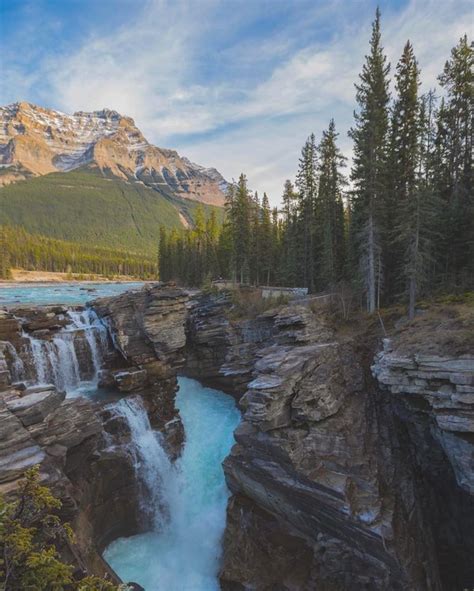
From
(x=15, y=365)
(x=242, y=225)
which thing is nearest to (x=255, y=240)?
(x=242, y=225)

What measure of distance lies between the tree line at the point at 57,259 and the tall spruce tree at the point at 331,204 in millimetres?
101860

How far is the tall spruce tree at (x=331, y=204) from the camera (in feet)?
114

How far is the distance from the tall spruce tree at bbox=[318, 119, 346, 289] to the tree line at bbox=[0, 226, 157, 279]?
102m

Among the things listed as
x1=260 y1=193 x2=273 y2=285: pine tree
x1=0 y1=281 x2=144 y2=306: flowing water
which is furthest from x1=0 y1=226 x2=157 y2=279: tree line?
x1=260 y1=193 x2=273 y2=285: pine tree

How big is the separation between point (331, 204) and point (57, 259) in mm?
126049

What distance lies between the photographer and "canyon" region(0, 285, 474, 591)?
14211mm

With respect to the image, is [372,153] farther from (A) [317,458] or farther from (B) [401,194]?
(A) [317,458]

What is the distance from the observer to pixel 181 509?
797 inches

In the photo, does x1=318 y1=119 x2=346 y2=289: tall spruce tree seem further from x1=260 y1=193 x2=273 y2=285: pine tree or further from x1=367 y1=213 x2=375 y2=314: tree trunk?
x1=260 y1=193 x2=273 y2=285: pine tree

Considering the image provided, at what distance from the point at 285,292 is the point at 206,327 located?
29.6 ft

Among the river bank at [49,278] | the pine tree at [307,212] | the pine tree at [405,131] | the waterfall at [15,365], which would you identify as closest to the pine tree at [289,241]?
the pine tree at [307,212]

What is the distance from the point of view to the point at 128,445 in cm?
2111

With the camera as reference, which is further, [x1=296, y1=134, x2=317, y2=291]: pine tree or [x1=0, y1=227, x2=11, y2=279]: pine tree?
[x1=0, y1=227, x2=11, y2=279]: pine tree

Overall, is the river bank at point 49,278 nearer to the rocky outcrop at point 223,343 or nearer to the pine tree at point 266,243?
the pine tree at point 266,243
